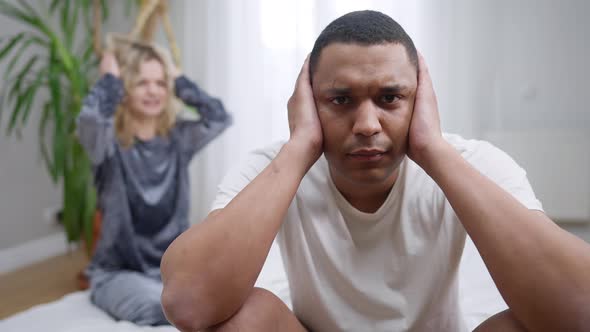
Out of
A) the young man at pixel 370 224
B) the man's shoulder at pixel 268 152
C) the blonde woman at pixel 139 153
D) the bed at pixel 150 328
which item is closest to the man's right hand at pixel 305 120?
the young man at pixel 370 224

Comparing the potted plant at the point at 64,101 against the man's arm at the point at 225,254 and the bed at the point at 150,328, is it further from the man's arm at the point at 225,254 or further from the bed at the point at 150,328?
the man's arm at the point at 225,254

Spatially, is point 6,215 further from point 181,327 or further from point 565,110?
point 565,110

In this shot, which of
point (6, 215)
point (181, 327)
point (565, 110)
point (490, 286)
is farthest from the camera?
point (6, 215)

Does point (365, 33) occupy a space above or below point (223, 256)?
above

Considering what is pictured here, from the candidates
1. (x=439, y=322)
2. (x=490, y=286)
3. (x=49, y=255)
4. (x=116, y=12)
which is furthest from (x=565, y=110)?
(x=49, y=255)

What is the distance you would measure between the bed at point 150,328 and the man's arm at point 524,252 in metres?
0.62

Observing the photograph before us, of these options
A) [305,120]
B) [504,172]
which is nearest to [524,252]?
[504,172]

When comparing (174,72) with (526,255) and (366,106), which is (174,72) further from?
(526,255)

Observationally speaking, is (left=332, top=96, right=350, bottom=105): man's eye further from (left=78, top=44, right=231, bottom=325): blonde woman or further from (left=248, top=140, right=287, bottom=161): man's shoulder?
(left=78, top=44, right=231, bottom=325): blonde woman

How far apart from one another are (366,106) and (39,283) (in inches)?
83.7

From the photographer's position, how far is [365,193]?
1059 mm

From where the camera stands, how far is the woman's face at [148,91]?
2.08 metres

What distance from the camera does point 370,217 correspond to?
1.04 metres

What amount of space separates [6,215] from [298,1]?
181cm
